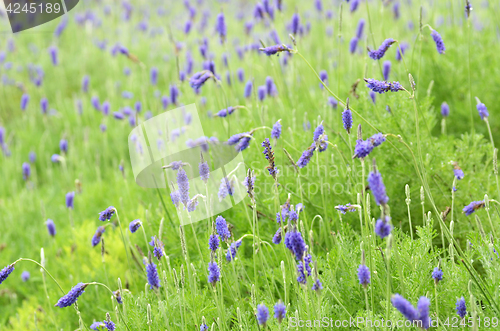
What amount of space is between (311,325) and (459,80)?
227 centimetres

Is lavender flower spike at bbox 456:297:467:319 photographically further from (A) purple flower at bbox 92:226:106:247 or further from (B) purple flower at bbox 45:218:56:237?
(B) purple flower at bbox 45:218:56:237

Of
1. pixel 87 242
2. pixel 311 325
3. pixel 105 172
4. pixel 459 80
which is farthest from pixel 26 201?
pixel 459 80

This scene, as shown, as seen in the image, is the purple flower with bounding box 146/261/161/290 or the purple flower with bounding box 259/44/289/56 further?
the purple flower with bounding box 259/44/289/56

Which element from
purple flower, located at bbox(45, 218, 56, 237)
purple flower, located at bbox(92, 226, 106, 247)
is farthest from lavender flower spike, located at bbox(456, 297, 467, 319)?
purple flower, located at bbox(45, 218, 56, 237)

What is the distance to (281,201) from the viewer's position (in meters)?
2.22

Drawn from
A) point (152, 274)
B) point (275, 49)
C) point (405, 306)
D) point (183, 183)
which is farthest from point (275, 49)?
point (405, 306)

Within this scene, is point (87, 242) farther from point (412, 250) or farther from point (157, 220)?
point (412, 250)

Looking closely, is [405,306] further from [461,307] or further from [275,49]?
[275,49]

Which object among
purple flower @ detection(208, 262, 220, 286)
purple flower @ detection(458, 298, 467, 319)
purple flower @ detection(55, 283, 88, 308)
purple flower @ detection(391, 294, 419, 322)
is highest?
purple flower @ detection(391, 294, 419, 322)

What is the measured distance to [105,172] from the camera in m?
4.23

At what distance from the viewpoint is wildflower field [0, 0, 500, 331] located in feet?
4.89

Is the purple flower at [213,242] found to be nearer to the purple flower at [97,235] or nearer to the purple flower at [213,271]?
the purple flower at [213,271]

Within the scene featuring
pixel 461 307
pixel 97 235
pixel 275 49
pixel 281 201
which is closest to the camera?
pixel 461 307

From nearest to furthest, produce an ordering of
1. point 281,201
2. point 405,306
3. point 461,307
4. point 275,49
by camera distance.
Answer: point 405,306
point 461,307
point 275,49
point 281,201
